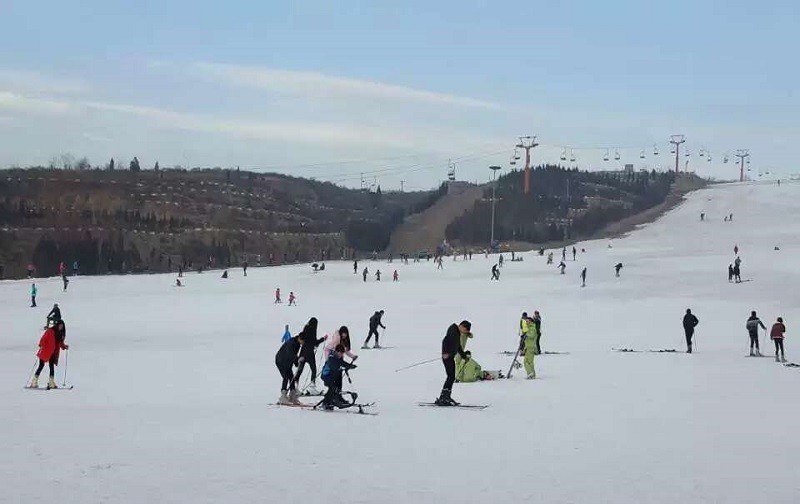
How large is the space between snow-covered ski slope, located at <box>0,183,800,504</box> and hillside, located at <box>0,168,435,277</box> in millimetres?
54684

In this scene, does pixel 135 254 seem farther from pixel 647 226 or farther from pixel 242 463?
pixel 242 463

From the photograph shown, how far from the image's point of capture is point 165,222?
401 ft

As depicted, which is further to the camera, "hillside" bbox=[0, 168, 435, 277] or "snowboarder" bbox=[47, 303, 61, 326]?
"hillside" bbox=[0, 168, 435, 277]

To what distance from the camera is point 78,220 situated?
117m

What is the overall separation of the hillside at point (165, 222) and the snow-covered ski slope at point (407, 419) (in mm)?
54684

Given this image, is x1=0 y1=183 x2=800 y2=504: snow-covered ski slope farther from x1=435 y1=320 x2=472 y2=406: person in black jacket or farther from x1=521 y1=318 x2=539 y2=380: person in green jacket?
x1=435 y1=320 x2=472 y2=406: person in black jacket

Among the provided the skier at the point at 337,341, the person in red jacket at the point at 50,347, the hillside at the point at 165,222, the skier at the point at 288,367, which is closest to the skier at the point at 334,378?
the skier at the point at 337,341

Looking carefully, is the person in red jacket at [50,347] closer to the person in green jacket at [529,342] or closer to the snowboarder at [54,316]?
the snowboarder at [54,316]

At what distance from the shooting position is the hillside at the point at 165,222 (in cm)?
9956

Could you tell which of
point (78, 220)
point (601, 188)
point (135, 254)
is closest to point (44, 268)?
point (135, 254)

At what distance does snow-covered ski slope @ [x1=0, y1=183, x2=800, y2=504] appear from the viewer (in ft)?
30.2

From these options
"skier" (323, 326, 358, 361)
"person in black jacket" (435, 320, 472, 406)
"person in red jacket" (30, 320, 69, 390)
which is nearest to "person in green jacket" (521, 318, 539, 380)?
"person in black jacket" (435, 320, 472, 406)

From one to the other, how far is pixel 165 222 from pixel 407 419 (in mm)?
112693

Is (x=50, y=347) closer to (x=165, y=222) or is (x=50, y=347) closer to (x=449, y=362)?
(x=449, y=362)
